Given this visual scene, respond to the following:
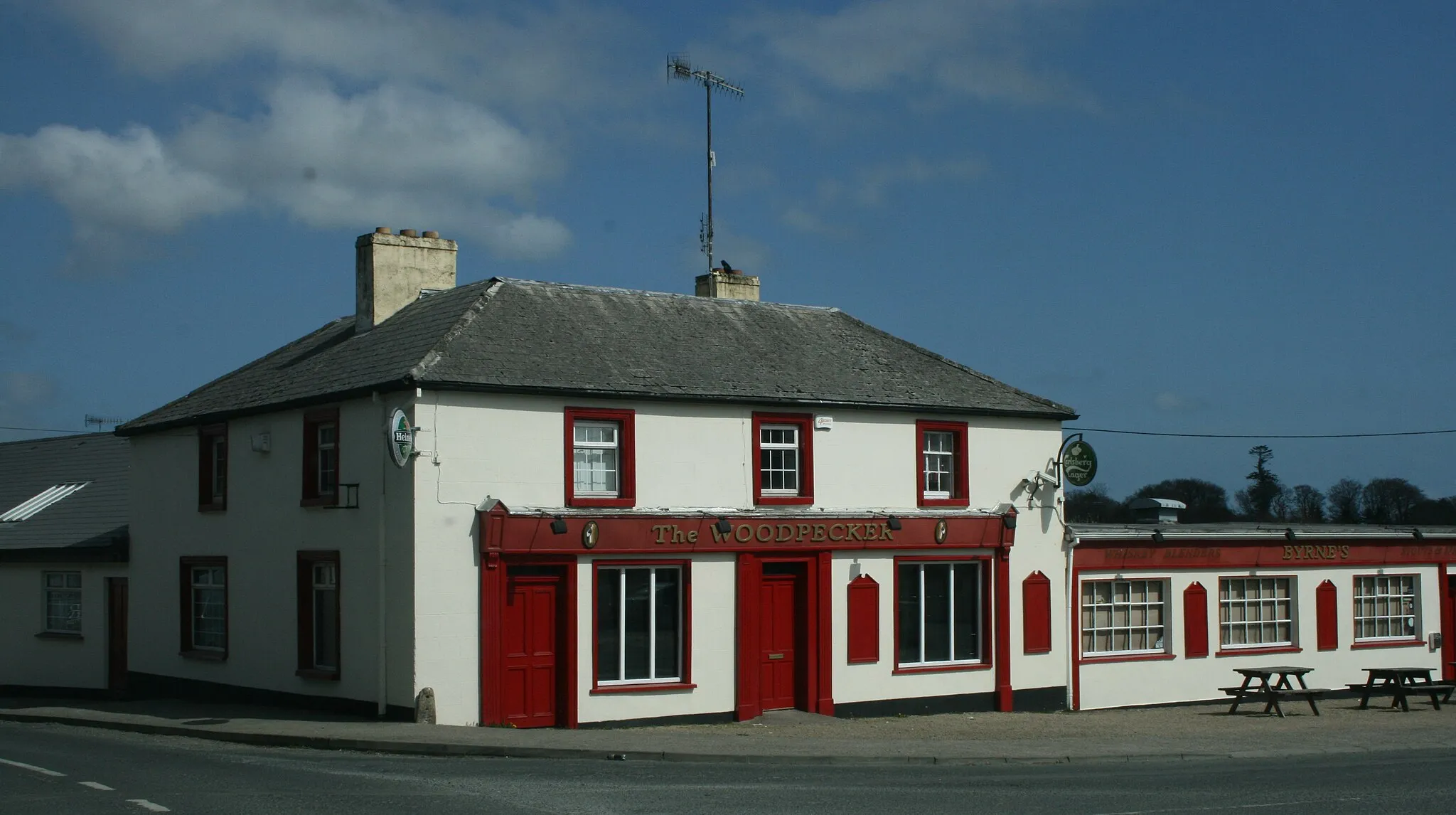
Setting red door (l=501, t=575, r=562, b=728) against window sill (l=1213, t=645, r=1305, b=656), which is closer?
red door (l=501, t=575, r=562, b=728)

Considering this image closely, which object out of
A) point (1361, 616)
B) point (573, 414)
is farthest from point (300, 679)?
point (1361, 616)

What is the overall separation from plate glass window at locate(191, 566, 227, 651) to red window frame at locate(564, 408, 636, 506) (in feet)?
23.9

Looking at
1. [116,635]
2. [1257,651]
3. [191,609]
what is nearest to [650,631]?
[191,609]

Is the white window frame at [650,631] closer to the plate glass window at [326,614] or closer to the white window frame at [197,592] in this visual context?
the plate glass window at [326,614]

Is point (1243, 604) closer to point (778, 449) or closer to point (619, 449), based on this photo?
point (778, 449)

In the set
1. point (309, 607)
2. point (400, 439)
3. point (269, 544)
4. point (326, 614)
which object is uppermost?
point (400, 439)

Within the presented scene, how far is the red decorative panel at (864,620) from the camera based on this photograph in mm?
24297

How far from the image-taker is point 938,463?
84.5 feet

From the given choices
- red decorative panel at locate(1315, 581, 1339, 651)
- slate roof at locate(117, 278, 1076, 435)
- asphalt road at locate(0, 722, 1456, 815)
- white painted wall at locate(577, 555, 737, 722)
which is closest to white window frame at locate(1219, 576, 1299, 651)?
red decorative panel at locate(1315, 581, 1339, 651)

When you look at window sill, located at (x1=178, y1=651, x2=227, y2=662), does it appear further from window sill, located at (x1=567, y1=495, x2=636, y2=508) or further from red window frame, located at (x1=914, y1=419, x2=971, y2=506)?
red window frame, located at (x1=914, y1=419, x2=971, y2=506)

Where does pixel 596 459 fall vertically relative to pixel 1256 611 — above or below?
above

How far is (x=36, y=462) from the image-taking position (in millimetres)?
35938

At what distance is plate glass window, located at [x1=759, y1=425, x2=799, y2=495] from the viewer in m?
23.8

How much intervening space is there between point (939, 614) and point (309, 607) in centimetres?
1070
